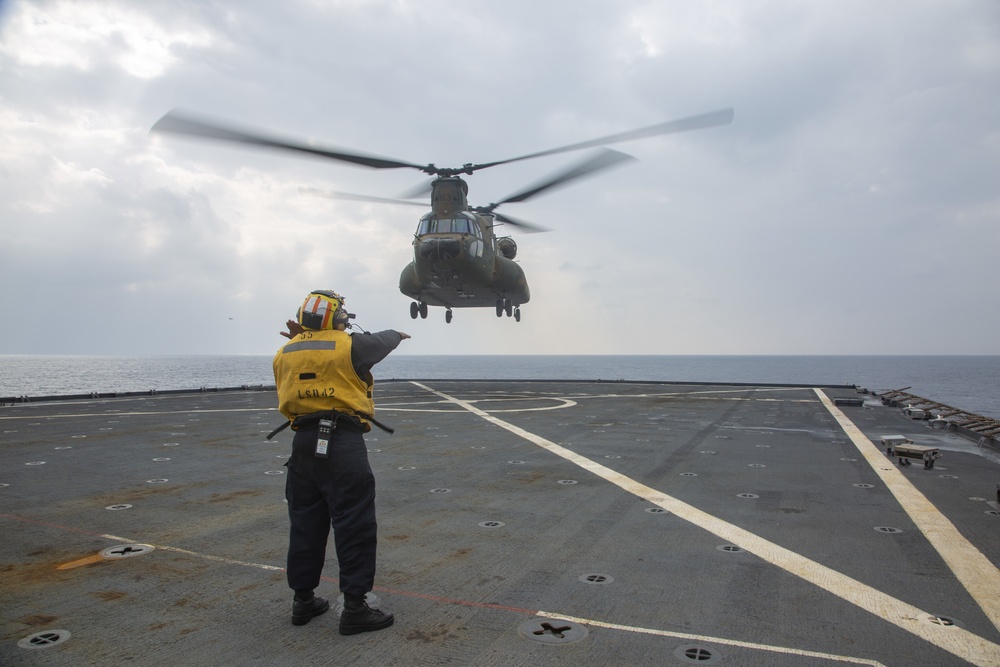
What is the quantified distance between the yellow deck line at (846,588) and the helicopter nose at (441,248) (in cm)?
1502

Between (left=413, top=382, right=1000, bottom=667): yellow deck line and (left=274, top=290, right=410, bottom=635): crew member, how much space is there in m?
3.47

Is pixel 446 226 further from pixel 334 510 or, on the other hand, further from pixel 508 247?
pixel 334 510

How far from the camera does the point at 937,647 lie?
3652mm

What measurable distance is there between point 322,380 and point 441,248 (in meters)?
18.1

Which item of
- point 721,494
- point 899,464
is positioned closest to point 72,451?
point 721,494

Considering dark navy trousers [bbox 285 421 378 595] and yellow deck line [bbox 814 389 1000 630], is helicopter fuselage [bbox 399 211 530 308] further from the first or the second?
dark navy trousers [bbox 285 421 378 595]

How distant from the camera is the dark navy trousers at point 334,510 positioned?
4.07 meters

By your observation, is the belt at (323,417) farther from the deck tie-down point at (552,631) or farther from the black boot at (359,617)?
the deck tie-down point at (552,631)

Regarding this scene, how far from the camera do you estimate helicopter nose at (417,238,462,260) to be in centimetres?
2191

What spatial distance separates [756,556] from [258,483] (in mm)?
6683

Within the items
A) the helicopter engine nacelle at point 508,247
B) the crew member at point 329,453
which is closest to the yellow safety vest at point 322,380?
the crew member at point 329,453

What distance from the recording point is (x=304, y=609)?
4.04 m

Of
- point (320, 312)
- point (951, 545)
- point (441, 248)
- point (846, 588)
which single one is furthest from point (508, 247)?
point (846, 588)

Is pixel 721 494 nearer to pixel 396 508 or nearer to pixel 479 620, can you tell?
pixel 396 508
